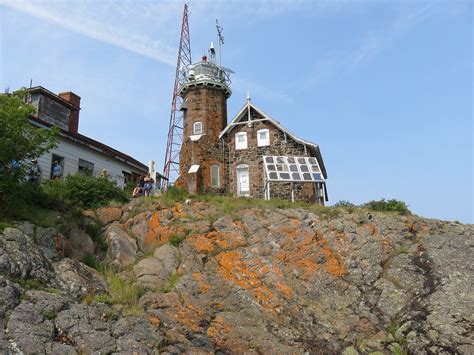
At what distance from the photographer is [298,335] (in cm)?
1475

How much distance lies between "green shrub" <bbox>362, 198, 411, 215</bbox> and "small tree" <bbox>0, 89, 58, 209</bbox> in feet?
54.1

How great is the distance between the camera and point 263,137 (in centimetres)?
3159

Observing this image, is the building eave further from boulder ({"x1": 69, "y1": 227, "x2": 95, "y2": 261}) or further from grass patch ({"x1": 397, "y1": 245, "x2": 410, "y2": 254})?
grass patch ({"x1": 397, "y1": 245, "x2": 410, "y2": 254})

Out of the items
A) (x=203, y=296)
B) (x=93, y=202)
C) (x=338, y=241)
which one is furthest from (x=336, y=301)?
(x=93, y=202)

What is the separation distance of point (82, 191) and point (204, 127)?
13060mm

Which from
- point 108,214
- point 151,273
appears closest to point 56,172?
point 108,214

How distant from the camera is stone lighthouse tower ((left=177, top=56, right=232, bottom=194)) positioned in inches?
1224

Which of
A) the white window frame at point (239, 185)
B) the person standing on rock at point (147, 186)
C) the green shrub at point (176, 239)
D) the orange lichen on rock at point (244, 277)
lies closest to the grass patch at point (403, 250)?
the orange lichen on rock at point (244, 277)

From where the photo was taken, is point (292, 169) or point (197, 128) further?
point (197, 128)

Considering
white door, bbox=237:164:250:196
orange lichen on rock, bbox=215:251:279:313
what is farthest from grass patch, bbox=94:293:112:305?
white door, bbox=237:164:250:196

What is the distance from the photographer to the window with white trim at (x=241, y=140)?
105 ft

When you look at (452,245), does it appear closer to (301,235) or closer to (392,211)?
(392,211)

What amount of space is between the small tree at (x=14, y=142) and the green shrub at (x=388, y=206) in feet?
54.1

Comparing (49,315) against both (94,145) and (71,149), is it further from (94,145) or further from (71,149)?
(94,145)
